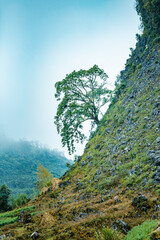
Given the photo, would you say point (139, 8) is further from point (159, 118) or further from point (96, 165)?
point (96, 165)

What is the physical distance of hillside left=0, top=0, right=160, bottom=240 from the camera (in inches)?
223

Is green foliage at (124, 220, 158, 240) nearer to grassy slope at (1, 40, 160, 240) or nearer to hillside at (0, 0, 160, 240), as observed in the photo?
hillside at (0, 0, 160, 240)

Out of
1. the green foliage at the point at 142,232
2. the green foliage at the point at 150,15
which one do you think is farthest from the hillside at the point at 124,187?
the green foliage at the point at 150,15

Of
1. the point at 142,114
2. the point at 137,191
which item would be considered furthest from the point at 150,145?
the point at 142,114

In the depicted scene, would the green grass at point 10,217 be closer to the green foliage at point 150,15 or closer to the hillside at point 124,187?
the hillside at point 124,187

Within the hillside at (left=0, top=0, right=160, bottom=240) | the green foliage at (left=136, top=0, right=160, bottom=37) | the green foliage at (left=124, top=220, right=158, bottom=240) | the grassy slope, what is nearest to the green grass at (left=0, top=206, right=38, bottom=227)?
the hillside at (left=0, top=0, right=160, bottom=240)

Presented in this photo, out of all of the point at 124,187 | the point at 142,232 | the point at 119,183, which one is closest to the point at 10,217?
the point at 119,183

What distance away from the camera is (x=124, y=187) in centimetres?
873

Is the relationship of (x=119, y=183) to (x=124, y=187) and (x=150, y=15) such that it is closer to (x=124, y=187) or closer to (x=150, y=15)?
(x=124, y=187)

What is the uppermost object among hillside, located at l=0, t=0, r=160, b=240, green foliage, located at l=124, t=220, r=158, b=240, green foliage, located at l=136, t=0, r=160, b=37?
green foliage, located at l=136, t=0, r=160, b=37

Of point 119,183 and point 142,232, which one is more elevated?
point 119,183

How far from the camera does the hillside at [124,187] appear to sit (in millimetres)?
5671

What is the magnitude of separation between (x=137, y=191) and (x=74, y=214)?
10.4 ft

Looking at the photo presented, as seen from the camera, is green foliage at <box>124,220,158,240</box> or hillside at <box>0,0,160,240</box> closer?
green foliage at <box>124,220,158,240</box>
